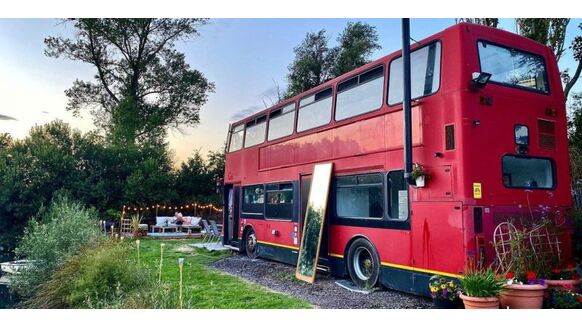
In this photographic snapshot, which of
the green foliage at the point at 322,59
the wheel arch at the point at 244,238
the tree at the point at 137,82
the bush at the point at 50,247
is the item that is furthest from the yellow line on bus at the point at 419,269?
the green foliage at the point at 322,59

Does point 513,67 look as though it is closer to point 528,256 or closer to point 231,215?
point 528,256

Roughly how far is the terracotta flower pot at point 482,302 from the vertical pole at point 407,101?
1555mm

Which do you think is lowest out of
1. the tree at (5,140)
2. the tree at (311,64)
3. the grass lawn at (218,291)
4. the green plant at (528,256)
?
the grass lawn at (218,291)

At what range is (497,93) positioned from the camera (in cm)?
499

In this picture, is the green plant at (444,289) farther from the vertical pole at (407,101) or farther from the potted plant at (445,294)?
the vertical pole at (407,101)

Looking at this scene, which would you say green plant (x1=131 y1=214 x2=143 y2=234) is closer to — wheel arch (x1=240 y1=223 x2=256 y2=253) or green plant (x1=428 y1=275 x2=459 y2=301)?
wheel arch (x1=240 y1=223 x2=256 y2=253)

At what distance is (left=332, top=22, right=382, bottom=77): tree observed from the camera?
1614cm

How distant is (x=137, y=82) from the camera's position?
Answer: 13.9 m

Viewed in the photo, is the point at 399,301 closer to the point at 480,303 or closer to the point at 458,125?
the point at 480,303

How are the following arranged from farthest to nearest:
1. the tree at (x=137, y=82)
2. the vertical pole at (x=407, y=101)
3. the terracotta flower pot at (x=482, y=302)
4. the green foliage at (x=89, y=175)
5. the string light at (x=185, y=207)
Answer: the string light at (x=185, y=207) → the tree at (x=137, y=82) → the green foliage at (x=89, y=175) → the vertical pole at (x=407, y=101) → the terracotta flower pot at (x=482, y=302)

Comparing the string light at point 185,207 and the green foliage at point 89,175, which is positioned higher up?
the green foliage at point 89,175

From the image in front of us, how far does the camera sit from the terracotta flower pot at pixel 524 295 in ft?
14.0

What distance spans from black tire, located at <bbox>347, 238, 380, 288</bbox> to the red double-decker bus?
0.06 feet

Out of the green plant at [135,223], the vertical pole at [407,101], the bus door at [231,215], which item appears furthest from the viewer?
the green plant at [135,223]
